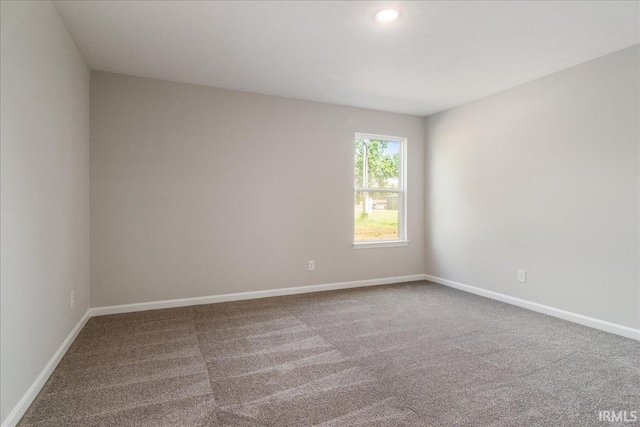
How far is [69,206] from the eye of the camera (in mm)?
2680

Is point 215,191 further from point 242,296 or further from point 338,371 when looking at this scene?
point 338,371

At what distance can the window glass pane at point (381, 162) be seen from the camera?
486 centimetres

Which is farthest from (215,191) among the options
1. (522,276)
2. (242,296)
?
(522,276)

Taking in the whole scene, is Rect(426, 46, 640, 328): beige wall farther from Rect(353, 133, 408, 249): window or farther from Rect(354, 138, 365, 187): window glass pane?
Rect(354, 138, 365, 187): window glass pane

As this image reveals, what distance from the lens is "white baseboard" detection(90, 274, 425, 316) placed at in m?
3.46

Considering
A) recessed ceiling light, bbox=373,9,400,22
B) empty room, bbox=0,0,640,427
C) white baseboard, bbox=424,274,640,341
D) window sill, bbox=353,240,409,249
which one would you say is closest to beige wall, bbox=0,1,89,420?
empty room, bbox=0,0,640,427

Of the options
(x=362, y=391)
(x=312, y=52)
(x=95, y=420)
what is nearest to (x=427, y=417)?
(x=362, y=391)

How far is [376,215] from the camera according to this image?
194 inches

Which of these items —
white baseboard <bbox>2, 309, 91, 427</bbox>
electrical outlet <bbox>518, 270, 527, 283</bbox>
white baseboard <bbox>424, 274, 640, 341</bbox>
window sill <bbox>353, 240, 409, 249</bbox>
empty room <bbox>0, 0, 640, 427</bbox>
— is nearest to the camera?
white baseboard <bbox>2, 309, 91, 427</bbox>

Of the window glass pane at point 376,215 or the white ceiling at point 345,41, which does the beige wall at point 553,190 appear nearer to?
the white ceiling at point 345,41

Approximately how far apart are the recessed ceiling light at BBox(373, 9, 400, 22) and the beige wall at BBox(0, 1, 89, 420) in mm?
2129

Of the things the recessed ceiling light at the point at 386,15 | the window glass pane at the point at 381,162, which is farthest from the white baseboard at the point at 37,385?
the window glass pane at the point at 381,162

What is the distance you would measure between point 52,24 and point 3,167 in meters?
1.34

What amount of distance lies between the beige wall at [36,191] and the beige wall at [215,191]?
0.49m
